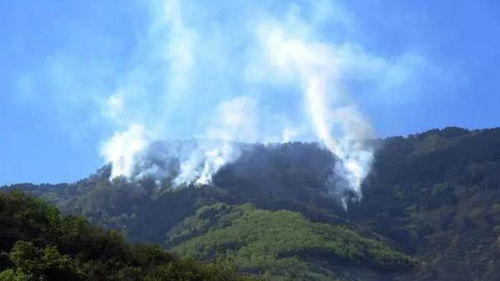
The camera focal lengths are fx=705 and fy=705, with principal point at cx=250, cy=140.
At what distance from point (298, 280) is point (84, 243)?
157952 mm

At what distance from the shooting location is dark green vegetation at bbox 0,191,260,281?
1353 inches

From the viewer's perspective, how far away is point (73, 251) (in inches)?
1572

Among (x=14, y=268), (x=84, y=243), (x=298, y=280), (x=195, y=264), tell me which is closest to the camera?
(x=14, y=268)

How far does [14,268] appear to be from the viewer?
33625 mm

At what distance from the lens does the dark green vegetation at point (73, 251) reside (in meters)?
34.4

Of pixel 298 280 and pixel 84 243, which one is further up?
pixel 298 280

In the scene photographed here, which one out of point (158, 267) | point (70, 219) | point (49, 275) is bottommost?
point (49, 275)

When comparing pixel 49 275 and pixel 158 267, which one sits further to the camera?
pixel 158 267

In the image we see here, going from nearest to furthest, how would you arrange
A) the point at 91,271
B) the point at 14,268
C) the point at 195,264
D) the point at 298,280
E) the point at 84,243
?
1. the point at 14,268
2. the point at 91,271
3. the point at 84,243
4. the point at 195,264
5. the point at 298,280

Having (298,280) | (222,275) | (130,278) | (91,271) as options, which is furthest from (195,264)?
(298,280)

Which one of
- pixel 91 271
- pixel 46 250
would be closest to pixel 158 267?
pixel 91 271

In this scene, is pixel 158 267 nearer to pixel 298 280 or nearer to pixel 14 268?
pixel 14 268

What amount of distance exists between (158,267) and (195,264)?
3.01 m

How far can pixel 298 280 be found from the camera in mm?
193625
